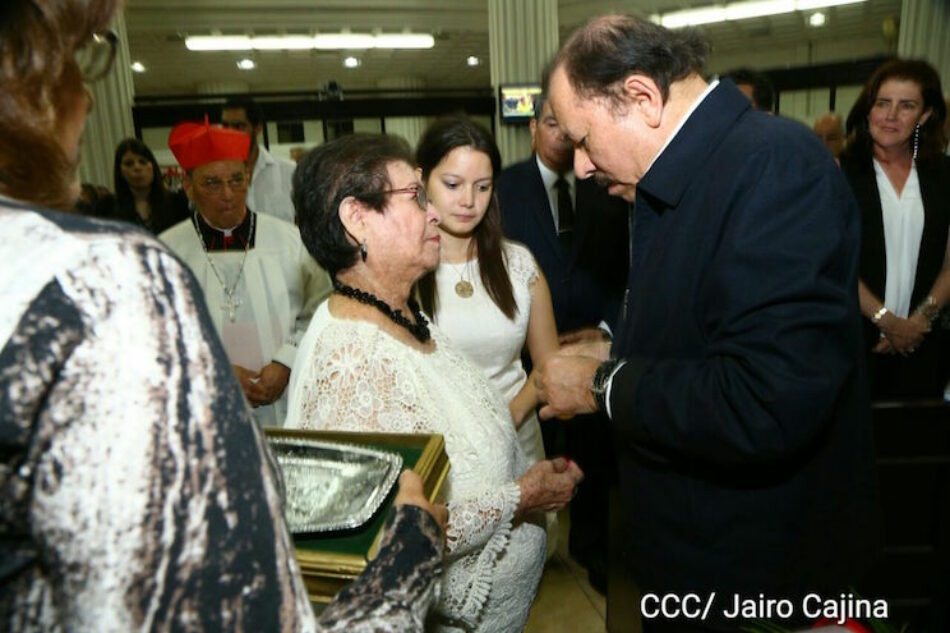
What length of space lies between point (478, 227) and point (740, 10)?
10.7 metres

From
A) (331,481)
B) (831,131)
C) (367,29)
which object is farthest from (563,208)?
(367,29)

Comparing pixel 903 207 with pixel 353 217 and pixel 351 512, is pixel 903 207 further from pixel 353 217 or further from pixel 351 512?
pixel 351 512

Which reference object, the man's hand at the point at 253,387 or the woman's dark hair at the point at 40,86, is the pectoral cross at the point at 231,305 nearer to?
the man's hand at the point at 253,387

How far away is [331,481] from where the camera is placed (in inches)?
37.7

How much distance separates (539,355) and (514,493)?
1.05 metres

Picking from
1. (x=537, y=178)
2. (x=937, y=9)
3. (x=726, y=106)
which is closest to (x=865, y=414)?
(x=726, y=106)

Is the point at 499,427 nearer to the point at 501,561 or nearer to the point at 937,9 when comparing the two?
the point at 501,561

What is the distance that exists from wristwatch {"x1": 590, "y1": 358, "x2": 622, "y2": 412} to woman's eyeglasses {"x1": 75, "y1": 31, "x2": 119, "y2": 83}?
3.55ft

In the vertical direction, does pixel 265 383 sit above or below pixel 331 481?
below

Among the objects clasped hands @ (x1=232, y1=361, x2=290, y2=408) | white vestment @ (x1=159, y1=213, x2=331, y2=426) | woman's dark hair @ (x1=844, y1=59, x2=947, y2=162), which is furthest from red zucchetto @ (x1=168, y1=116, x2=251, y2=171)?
woman's dark hair @ (x1=844, y1=59, x2=947, y2=162)

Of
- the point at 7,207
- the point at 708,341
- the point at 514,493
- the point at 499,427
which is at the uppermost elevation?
the point at 7,207

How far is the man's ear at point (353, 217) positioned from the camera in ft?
5.23

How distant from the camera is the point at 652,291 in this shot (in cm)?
136

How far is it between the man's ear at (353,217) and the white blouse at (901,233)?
2582mm
